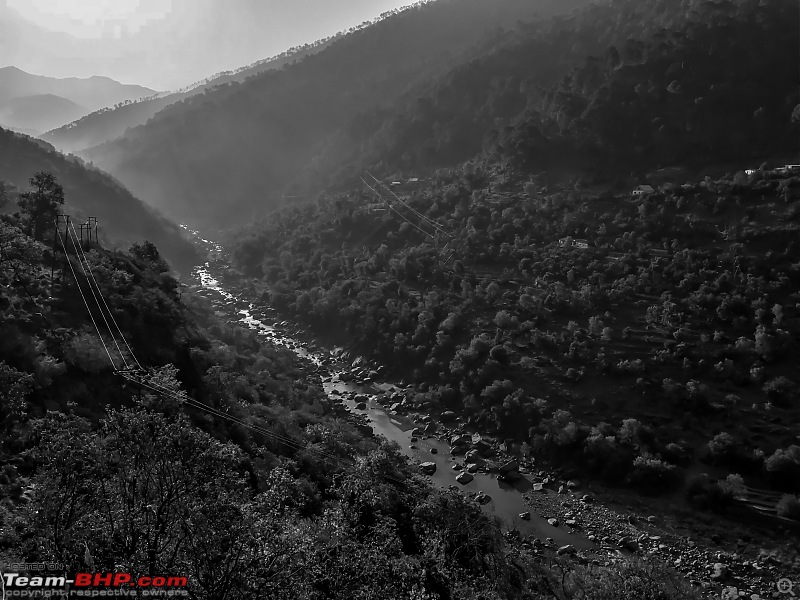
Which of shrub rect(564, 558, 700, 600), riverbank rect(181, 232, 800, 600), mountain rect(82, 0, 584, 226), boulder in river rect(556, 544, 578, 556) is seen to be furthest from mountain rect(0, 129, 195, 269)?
shrub rect(564, 558, 700, 600)

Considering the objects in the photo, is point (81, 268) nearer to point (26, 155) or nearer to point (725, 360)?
point (725, 360)

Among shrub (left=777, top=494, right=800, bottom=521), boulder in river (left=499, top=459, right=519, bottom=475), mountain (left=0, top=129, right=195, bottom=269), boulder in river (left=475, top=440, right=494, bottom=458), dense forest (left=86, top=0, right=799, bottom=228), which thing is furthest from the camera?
mountain (left=0, top=129, right=195, bottom=269)

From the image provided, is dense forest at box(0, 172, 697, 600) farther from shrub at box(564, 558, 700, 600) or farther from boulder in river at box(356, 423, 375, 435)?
boulder in river at box(356, 423, 375, 435)

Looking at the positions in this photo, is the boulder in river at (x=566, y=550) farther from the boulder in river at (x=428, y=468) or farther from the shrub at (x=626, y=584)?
the boulder in river at (x=428, y=468)

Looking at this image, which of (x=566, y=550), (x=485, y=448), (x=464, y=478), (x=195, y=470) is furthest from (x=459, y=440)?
(x=195, y=470)

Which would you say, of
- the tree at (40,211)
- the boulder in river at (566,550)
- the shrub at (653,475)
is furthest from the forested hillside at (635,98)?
the tree at (40,211)

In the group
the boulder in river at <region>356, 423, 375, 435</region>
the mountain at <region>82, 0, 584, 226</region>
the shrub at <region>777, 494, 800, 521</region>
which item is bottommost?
the shrub at <region>777, 494, 800, 521</region>

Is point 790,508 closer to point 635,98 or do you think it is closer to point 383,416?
point 383,416
